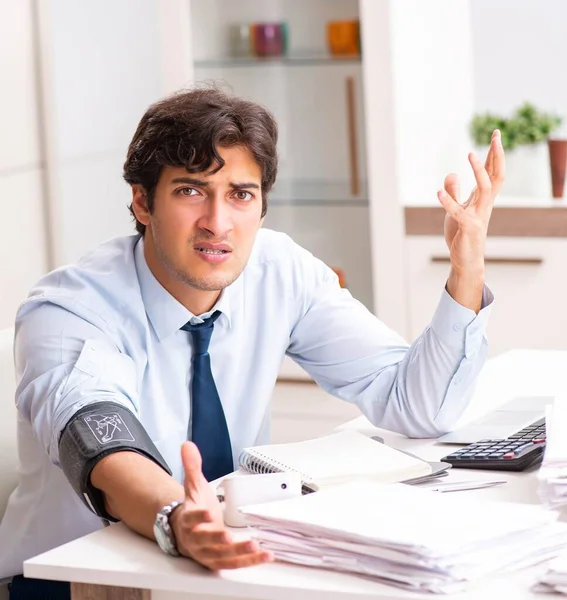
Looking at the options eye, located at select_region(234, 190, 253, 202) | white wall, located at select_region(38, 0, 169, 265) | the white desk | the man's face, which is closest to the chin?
the man's face

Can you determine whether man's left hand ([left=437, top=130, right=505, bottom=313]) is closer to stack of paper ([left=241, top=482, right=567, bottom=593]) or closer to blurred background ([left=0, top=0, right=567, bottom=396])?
stack of paper ([left=241, top=482, right=567, bottom=593])

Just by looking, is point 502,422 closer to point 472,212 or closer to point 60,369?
point 472,212

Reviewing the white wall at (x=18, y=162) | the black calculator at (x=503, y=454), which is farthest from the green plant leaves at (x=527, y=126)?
the black calculator at (x=503, y=454)

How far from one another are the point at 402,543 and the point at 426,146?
2.69 metres

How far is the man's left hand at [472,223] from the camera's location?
182 centimetres

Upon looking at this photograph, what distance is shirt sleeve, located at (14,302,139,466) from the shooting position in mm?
1633

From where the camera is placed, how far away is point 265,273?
2.14 meters

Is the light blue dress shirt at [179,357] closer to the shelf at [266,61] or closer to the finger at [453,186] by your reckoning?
the finger at [453,186]

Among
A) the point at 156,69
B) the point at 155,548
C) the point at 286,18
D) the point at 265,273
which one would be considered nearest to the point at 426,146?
the point at 286,18

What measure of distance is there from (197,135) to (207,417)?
460 mm

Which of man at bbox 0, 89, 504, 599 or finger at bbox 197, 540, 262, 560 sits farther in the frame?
man at bbox 0, 89, 504, 599

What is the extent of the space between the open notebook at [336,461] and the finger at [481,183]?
41 cm

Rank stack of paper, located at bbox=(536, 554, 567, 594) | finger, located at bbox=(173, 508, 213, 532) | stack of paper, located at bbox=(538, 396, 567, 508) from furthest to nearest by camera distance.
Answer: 1. stack of paper, located at bbox=(538, 396, 567, 508)
2. finger, located at bbox=(173, 508, 213, 532)
3. stack of paper, located at bbox=(536, 554, 567, 594)

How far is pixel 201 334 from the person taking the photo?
196 cm
